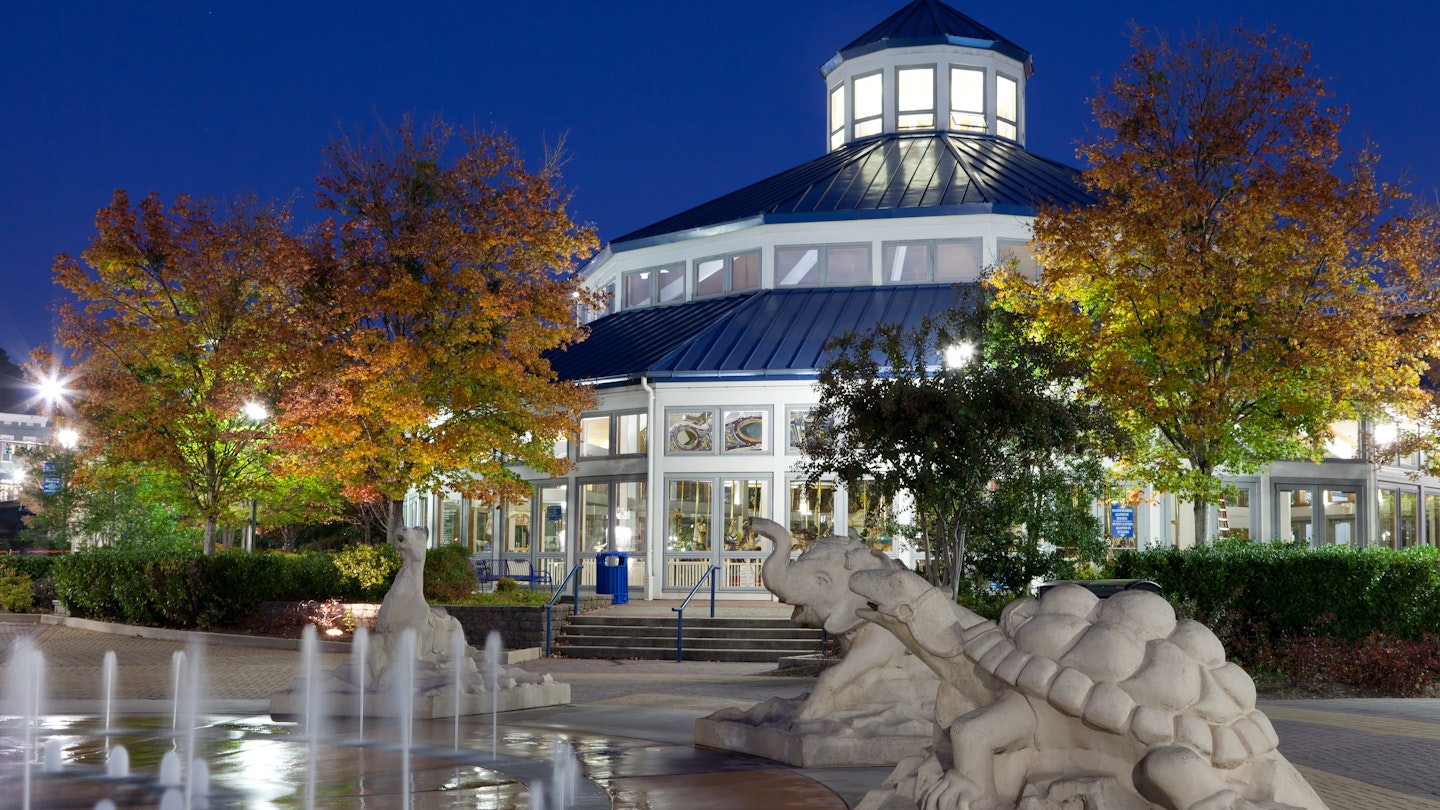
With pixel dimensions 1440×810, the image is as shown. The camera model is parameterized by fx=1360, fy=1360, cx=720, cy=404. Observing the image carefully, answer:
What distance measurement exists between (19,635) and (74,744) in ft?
58.8

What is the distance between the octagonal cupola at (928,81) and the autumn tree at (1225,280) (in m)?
19.4

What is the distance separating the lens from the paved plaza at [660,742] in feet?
27.2

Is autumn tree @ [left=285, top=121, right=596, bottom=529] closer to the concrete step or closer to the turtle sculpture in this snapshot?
the concrete step

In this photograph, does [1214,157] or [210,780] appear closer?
[210,780]

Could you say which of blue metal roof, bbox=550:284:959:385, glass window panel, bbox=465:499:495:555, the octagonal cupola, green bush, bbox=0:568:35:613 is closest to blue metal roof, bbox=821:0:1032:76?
the octagonal cupola

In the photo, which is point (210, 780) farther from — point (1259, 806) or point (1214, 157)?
point (1214, 157)

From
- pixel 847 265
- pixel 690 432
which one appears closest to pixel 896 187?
pixel 847 265

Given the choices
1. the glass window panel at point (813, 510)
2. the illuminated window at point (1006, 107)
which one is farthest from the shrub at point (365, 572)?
the illuminated window at point (1006, 107)

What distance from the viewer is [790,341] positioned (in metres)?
31.8

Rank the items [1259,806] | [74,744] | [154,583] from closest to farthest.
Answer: [1259,806] < [74,744] < [154,583]

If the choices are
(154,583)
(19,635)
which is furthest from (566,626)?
(19,635)

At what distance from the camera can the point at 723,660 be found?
75.2 feet

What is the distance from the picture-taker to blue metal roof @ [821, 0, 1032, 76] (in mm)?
40725

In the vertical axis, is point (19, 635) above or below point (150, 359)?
below
